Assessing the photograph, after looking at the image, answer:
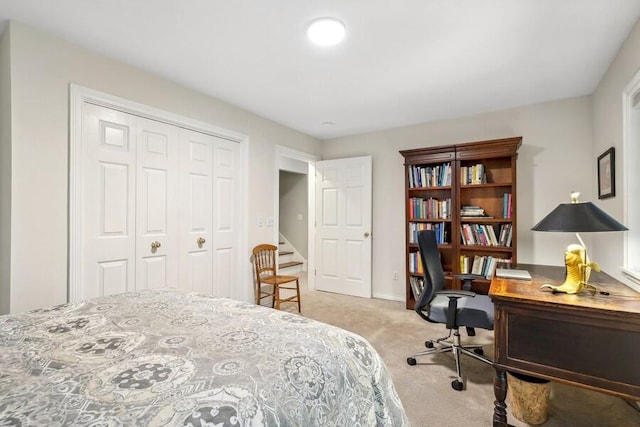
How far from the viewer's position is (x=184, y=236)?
2.93 meters

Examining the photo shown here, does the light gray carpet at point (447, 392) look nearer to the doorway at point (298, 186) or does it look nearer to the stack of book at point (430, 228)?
the stack of book at point (430, 228)

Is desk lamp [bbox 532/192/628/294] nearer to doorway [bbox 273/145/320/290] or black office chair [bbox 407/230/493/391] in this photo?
black office chair [bbox 407/230/493/391]

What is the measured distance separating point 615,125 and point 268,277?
3.51m

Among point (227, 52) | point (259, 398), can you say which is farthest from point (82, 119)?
point (259, 398)

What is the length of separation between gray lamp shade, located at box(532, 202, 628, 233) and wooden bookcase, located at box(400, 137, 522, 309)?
63.7 inches

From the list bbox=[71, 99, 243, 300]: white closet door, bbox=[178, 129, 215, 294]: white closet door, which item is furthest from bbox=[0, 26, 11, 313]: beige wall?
bbox=[178, 129, 215, 294]: white closet door

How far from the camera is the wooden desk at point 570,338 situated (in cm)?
129

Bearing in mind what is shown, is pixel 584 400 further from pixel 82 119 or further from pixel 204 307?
pixel 82 119

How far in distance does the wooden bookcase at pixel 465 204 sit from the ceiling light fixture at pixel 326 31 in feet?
6.49

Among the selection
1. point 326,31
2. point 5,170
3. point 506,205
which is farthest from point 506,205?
point 5,170

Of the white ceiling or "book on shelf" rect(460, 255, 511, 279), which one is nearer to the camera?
the white ceiling

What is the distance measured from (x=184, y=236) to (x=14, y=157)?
1.33 metres

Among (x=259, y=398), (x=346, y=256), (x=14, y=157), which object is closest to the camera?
(x=259, y=398)

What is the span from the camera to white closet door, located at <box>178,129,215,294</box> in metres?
2.92
